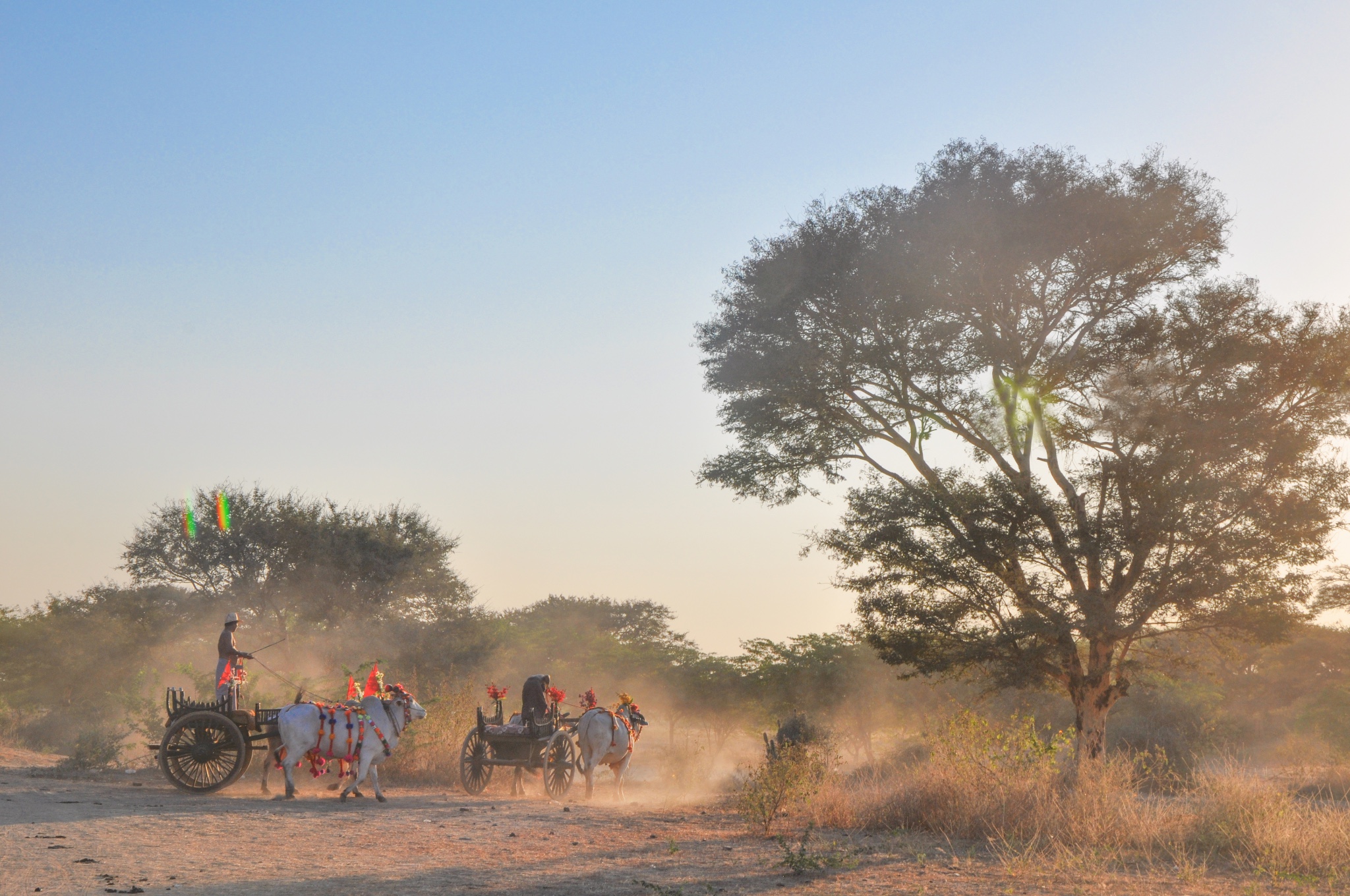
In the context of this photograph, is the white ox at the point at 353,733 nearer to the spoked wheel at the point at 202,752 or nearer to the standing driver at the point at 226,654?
the spoked wheel at the point at 202,752

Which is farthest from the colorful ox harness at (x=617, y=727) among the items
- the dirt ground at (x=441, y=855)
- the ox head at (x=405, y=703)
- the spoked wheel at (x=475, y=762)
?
the dirt ground at (x=441, y=855)

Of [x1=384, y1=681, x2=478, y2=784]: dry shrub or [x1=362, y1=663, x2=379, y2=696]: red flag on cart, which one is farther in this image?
[x1=384, y1=681, x2=478, y2=784]: dry shrub

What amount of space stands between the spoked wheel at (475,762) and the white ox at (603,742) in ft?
4.52

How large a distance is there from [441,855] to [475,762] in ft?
21.8

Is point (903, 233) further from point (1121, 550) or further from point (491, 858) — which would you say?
point (491, 858)

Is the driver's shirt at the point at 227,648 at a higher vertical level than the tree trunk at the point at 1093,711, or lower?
higher

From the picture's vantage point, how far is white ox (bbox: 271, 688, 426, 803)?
12742 millimetres

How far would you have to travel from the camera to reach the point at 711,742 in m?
36.1

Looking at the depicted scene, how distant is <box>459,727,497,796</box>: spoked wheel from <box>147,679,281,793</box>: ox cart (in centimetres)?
290

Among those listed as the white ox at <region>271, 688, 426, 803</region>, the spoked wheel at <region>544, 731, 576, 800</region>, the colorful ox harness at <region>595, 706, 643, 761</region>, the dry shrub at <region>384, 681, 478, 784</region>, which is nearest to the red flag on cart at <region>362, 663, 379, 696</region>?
the white ox at <region>271, 688, 426, 803</region>

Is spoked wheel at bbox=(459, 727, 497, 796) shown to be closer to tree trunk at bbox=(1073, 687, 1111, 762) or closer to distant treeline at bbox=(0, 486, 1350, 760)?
tree trunk at bbox=(1073, 687, 1111, 762)

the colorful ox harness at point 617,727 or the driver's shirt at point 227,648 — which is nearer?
the driver's shirt at point 227,648

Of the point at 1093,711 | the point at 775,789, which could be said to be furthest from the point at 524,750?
the point at 1093,711

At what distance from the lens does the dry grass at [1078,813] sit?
28.8 feet
